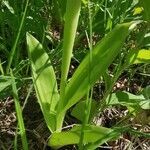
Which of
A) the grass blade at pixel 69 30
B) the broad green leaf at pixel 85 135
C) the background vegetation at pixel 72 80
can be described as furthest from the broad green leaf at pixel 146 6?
the broad green leaf at pixel 85 135

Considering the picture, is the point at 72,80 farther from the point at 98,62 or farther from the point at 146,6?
the point at 146,6

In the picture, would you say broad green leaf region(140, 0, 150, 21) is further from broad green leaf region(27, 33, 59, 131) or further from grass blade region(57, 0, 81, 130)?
broad green leaf region(27, 33, 59, 131)

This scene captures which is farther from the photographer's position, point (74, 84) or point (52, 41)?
point (52, 41)

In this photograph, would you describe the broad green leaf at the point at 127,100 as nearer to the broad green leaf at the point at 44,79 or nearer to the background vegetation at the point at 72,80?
the background vegetation at the point at 72,80

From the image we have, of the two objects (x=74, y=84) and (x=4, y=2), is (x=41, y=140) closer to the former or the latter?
(x=74, y=84)

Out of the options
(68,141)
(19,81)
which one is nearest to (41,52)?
(19,81)

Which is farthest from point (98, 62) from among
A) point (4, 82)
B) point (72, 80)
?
point (4, 82)
